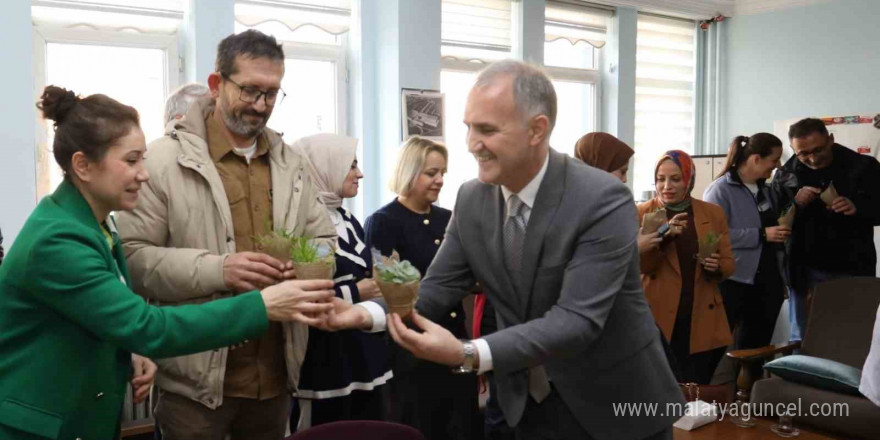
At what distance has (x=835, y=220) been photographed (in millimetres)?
4406

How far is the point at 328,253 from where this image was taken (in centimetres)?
184

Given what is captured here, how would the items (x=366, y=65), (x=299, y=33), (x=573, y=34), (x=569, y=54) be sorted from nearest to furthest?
(x=299, y=33), (x=366, y=65), (x=573, y=34), (x=569, y=54)

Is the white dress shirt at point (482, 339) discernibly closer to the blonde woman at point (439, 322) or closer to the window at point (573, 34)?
the blonde woman at point (439, 322)

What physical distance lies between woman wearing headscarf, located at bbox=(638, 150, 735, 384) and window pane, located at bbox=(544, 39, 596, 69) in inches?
126

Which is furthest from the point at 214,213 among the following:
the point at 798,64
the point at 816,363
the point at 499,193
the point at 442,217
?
the point at 798,64

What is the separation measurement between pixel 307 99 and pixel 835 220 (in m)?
3.43

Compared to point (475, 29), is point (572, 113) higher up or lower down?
lower down

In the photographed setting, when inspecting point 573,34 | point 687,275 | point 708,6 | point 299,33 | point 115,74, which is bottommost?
point 687,275

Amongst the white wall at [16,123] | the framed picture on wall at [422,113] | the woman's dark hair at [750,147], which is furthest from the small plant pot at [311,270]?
the framed picture on wall at [422,113]

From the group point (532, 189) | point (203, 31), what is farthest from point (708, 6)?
point (532, 189)

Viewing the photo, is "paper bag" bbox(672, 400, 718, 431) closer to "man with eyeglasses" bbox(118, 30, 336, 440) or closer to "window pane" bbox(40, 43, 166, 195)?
"man with eyeglasses" bbox(118, 30, 336, 440)

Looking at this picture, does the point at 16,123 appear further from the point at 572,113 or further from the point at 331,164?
the point at 572,113

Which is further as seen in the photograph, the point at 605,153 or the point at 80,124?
the point at 605,153

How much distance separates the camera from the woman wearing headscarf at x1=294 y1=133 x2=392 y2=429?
2496 millimetres
